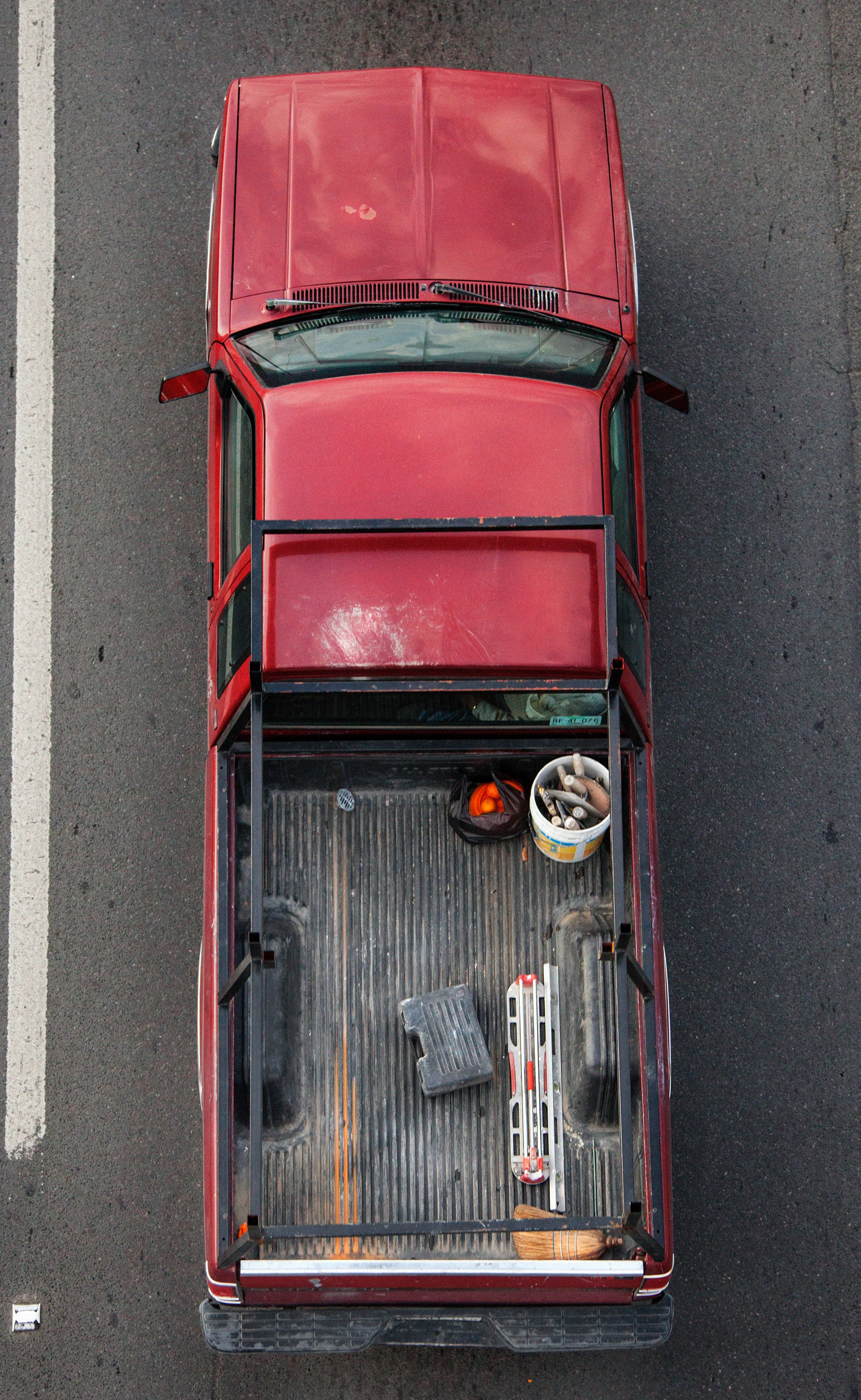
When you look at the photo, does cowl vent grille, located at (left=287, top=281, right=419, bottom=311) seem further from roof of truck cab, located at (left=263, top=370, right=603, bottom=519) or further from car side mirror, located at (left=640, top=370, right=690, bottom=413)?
car side mirror, located at (left=640, top=370, right=690, bottom=413)

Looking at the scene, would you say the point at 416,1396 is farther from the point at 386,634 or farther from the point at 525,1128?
the point at 386,634

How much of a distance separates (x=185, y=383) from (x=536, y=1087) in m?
3.19

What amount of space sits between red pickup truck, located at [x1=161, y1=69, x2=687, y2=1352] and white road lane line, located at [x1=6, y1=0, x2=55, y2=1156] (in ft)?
4.00

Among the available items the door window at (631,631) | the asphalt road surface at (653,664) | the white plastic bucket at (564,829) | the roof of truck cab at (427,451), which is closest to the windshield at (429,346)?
the roof of truck cab at (427,451)

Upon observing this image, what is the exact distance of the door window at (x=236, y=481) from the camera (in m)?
3.95

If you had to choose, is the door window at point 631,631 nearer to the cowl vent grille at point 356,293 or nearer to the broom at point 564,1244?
the cowl vent grille at point 356,293

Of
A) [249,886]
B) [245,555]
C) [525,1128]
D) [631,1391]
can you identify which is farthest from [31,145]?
[631,1391]

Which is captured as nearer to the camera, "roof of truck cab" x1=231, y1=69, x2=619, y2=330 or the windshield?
the windshield

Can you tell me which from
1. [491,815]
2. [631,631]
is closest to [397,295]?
[631,631]

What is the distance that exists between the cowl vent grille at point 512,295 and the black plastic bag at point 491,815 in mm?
1842

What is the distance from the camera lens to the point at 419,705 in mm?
3896

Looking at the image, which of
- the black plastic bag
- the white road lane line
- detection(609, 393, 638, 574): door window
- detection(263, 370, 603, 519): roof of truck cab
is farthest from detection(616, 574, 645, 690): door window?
the white road lane line

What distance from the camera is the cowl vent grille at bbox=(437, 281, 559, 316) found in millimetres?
4129

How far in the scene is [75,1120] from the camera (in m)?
4.84
